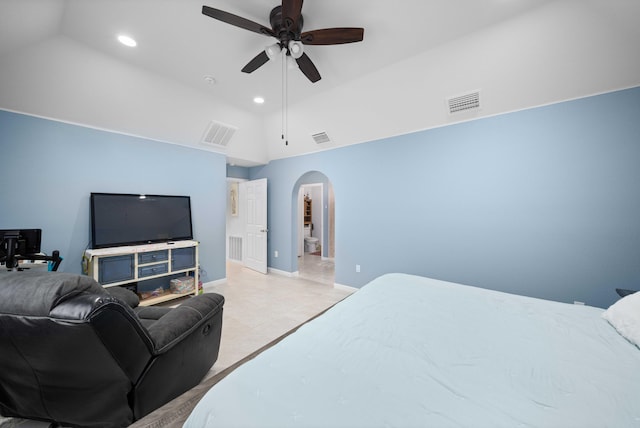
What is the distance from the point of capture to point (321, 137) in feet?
13.5

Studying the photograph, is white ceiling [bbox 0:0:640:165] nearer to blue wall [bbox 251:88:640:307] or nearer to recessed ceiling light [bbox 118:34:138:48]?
recessed ceiling light [bbox 118:34:138:48]

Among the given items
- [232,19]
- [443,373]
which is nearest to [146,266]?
[232,19]

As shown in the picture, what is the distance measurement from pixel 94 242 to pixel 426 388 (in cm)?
396

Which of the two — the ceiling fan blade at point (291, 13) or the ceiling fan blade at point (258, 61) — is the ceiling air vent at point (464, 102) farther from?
the ceiling fan blade at point (258, 61)

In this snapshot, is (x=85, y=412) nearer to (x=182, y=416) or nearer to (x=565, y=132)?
(x=182, y=416)

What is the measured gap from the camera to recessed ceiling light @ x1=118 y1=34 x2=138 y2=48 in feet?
7.39

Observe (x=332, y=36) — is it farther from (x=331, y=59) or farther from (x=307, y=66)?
(x=331, y=59)

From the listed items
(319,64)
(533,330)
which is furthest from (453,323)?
(319,64)

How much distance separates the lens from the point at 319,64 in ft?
8.84

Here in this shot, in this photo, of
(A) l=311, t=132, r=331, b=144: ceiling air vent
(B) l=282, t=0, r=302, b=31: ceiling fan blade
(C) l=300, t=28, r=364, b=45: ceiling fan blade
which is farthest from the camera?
(A) l=311, t=132, r=331, b=144: ceiling air vent

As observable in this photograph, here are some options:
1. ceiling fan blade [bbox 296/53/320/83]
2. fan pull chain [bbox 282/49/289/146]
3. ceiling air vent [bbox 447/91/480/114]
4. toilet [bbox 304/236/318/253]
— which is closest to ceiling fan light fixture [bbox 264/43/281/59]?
ceiling fan blade [bbox 296/53/320/83]

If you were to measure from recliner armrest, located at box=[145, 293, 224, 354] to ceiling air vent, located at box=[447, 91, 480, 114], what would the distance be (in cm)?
335

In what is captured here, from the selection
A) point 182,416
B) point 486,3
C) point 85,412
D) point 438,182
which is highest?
point 486,3

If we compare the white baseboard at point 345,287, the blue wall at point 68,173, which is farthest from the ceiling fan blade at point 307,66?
the white baseboard at point 345,287
